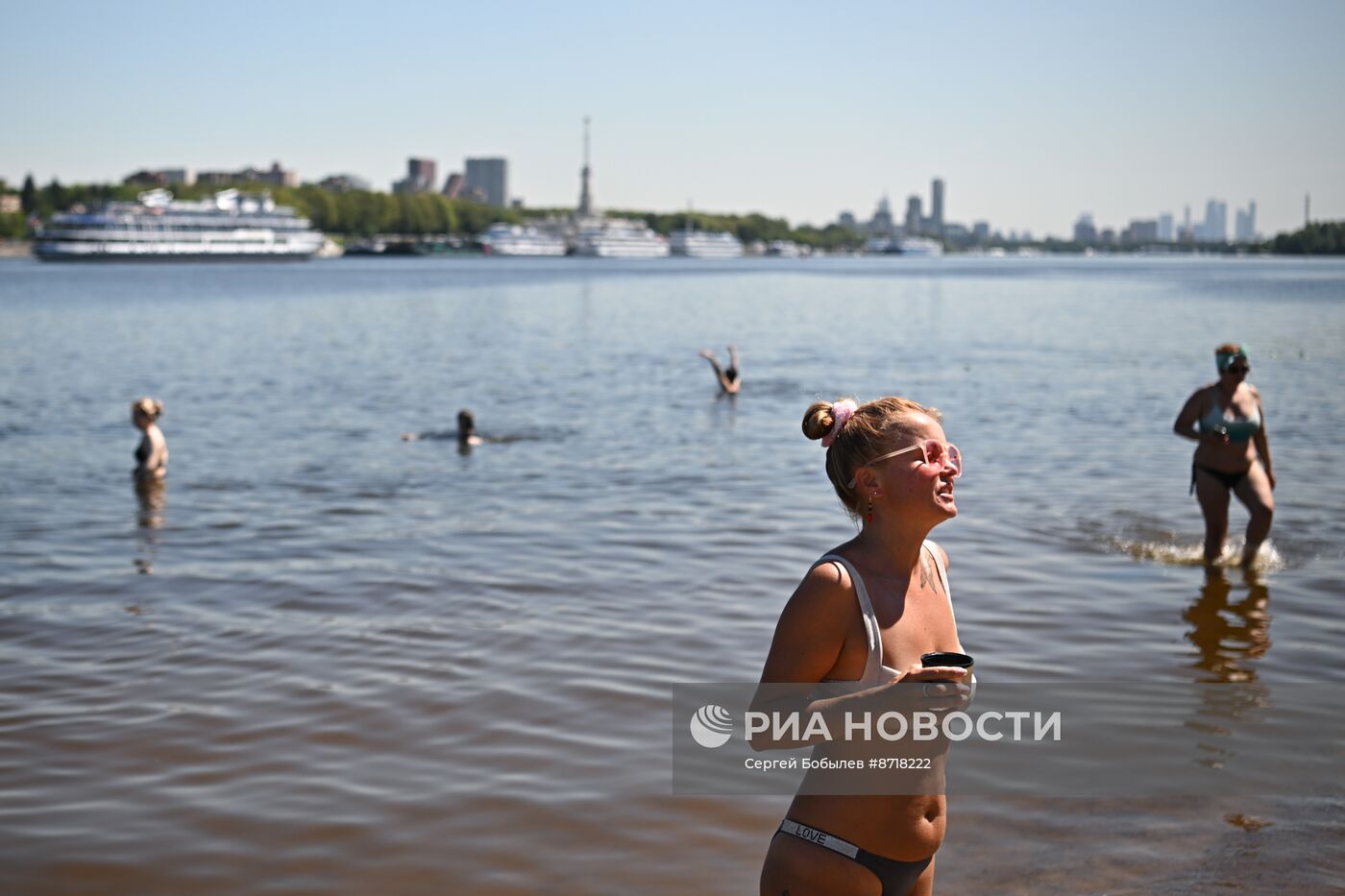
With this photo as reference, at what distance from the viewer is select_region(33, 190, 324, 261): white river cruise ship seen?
158875 mm

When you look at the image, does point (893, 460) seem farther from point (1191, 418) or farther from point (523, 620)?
point (1191, 418)

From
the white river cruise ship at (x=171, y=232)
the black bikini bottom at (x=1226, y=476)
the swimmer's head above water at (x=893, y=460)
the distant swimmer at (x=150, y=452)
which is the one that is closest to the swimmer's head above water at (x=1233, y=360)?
the black bikini bottom at (x=1226, y=476)

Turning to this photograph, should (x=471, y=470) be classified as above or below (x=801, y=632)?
below

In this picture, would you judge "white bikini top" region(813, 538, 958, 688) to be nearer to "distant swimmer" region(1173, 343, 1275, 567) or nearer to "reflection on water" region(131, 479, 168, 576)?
"distant swimmer" region(1173, 343, 1275, 567)

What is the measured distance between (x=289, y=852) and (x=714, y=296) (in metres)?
86.6

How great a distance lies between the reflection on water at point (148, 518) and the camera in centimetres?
1298

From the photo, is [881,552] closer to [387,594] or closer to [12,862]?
[12,862]

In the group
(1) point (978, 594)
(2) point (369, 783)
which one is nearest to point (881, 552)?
(2) point (369, 783)

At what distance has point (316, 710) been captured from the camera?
815cm

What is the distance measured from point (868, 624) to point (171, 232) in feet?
564

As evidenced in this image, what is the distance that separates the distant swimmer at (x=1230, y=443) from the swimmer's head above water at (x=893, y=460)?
7.85m

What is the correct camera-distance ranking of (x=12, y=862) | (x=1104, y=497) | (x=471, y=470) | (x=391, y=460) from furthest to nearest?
(x=391, y=460) → (x=471, y=470) → (x=1104, y=497) → (x=12, y=862)

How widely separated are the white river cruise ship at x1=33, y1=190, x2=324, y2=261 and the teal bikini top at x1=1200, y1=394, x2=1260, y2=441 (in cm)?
16439

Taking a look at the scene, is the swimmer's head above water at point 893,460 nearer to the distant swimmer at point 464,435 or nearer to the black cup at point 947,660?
the black cup at point 947,660
